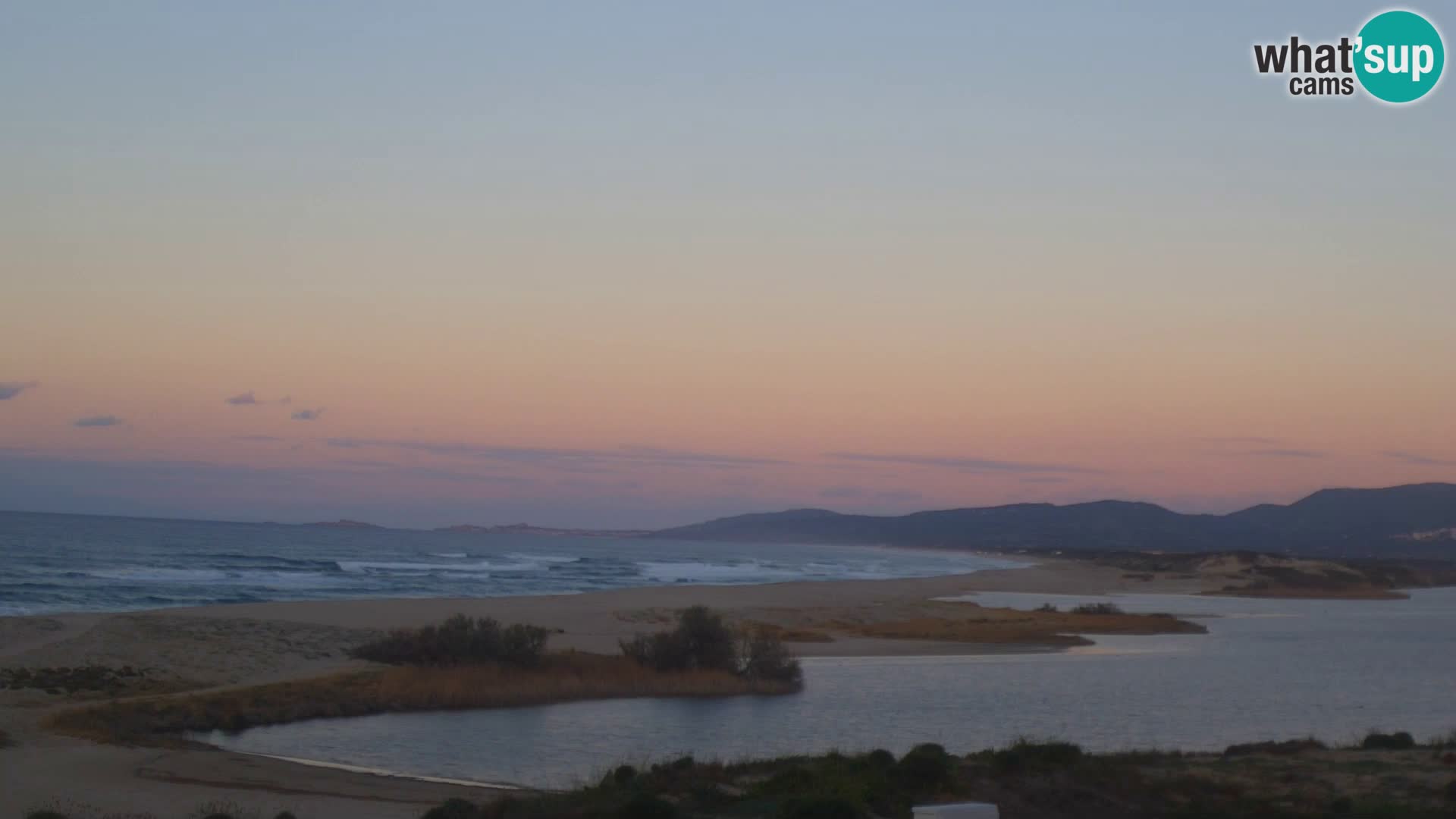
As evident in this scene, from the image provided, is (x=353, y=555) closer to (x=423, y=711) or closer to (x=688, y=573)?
(x=688, y=573)

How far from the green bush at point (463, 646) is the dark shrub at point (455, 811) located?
14.3 metres

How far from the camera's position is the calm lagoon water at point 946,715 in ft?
70.2

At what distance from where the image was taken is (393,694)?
2617cm

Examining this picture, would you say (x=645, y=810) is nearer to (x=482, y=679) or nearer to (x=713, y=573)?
(x=482, y=679)

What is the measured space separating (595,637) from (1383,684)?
20.4 meters

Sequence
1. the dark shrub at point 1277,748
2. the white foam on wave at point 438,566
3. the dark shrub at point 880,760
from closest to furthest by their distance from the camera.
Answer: the dark shrub at point 880,760, the dark shrub at point 1277,748, the white foam on wave at point 438,566

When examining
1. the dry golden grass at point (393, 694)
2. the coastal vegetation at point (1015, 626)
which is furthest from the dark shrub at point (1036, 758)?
the coastal vegetation at point (1015, 626)

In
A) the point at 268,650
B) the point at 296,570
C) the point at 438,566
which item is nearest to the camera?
the point at 268,650

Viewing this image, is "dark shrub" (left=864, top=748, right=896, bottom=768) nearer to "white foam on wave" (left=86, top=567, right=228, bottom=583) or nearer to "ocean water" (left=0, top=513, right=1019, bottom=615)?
"ocean water" (left=0, top=513, right=1019, bottom=615)

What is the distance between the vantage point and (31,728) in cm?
2066

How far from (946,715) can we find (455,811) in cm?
1350

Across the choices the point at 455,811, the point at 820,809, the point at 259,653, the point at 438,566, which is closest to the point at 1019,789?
the point at 820,809

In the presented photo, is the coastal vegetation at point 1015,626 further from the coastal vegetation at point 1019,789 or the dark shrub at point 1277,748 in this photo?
the coastal vegetation at point 1019,789

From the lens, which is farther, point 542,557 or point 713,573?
point 542,557
